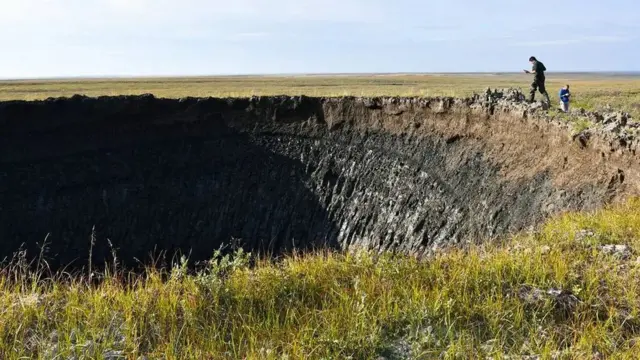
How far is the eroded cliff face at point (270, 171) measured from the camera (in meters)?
15.8

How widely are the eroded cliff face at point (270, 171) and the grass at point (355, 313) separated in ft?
25.3

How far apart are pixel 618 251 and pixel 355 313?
383cm

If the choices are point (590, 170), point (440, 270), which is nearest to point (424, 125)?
point (590, 170)

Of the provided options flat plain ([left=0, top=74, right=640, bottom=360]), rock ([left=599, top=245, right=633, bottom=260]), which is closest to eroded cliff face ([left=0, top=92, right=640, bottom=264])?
rock ([left=599, top=245, right=633, bottom=260])

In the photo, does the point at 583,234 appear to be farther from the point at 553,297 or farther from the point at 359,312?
the point at 359,312

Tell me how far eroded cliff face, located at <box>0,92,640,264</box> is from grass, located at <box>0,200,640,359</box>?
25.3 feet

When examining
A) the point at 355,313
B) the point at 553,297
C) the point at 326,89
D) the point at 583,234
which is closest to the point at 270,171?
the point at 583,234

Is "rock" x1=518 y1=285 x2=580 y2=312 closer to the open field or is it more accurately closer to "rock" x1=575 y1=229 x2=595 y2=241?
"rock" x1=575 y1=229 x2=595 y2=241

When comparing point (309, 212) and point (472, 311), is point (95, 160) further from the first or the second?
point (472, 311)

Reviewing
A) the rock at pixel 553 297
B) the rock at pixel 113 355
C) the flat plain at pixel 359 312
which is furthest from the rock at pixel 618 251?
the rock at pixel 113 355

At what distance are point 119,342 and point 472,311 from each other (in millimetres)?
3464

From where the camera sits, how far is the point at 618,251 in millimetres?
6328

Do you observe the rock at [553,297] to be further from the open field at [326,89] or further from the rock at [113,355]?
the open field at [326,89]

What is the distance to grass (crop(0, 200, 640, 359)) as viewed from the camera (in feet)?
14.5
